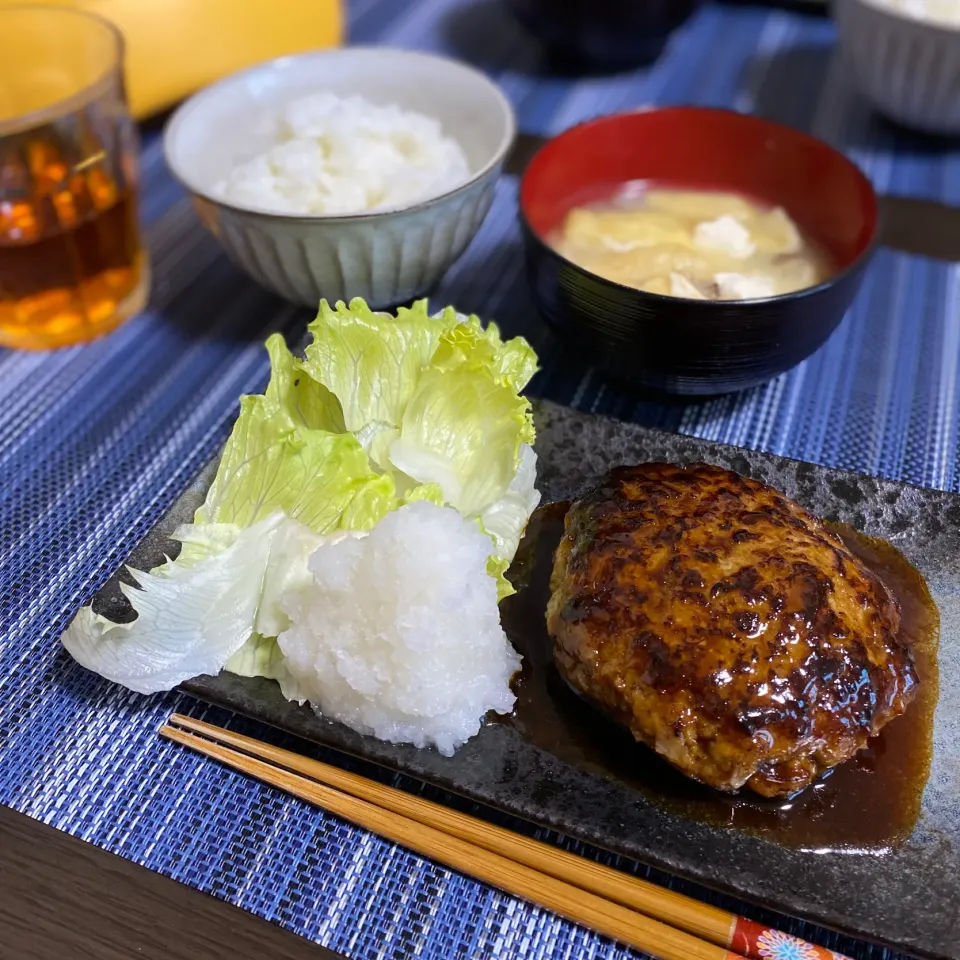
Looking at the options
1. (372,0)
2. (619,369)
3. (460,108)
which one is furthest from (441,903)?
(372,0)

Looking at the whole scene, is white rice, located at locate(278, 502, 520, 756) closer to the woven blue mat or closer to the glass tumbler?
the woven blue mat

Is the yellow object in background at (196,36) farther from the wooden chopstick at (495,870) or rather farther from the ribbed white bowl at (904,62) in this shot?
the wooden chopstick at (495,870)

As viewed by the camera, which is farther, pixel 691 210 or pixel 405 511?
pixel 691 210

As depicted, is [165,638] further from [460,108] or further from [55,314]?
[460,108]

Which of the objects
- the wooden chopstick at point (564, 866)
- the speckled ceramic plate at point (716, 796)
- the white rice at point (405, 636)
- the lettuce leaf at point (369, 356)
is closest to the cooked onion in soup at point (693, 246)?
the lettuce leaf at point (369, 356)

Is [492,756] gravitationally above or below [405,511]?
below

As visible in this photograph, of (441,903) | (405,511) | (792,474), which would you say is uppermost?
(405,511)
